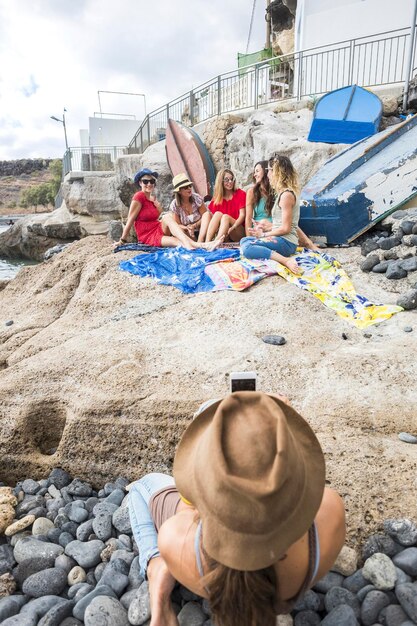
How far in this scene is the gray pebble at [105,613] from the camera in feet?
4.99

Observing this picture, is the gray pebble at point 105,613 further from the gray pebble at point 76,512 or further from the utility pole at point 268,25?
the utility pole at point 268,25

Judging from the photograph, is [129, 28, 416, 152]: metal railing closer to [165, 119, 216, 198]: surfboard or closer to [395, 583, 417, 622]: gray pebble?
[165, 119, 216, 198]: surfboard

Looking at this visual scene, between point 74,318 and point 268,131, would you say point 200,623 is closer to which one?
point 74,318

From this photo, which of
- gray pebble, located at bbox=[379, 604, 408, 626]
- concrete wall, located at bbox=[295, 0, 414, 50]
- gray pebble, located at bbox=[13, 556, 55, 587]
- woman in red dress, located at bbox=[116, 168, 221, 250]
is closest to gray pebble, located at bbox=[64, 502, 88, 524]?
gray pebble, located at bbox=[13, 556, 55, 587]

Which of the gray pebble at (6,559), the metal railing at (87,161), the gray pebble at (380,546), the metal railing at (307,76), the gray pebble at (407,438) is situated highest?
the metal railing at (307,76)

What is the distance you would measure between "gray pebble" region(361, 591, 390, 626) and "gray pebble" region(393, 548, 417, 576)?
0.15 meters

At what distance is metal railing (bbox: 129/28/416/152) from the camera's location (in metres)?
10.7

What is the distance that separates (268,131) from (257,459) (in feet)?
28.3

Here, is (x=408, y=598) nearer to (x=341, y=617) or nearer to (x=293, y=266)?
(x=341, y=617)

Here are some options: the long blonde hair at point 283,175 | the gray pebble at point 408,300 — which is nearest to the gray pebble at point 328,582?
the gray pebble at point 408,300

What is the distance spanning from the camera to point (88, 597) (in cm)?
164

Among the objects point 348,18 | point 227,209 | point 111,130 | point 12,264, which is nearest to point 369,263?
point 227,209

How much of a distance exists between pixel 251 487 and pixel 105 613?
3.34 feet

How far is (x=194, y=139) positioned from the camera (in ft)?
31.1
